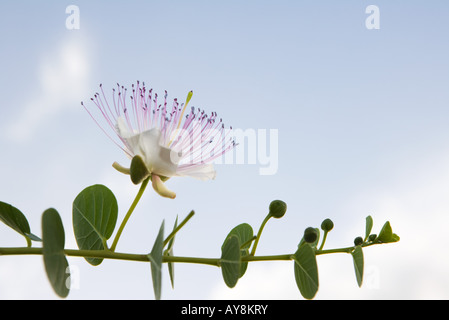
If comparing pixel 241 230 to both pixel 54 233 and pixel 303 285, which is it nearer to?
pixel 303 285

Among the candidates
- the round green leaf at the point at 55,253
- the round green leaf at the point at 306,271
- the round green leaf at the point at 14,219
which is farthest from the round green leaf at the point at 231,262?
the round green leaf at the point at 14,219

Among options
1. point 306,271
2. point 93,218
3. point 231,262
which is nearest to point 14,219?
point 93,218

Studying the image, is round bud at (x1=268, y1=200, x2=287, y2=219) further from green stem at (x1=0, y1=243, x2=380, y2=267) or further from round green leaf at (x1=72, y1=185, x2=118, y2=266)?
round green leaf at (x1=72, y1=185, x2=118, y2=266)

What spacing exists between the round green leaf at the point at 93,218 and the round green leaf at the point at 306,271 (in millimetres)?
344

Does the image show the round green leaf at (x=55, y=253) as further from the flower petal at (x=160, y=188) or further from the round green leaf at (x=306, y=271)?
the round green leaf at (x=306, y=271)

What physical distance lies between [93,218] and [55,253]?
0.20 metres

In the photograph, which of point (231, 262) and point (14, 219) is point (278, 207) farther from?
point (14, 219)

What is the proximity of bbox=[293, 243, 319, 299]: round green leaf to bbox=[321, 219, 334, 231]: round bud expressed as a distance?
6.7 inches

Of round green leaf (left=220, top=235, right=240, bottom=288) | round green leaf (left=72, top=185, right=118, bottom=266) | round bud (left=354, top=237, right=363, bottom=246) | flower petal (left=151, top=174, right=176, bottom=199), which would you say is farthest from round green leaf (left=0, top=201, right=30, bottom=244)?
round bud (left=354, top=237, right=363, bottom=246)

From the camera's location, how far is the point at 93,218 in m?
0.87

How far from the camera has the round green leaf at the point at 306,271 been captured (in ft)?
2.60
